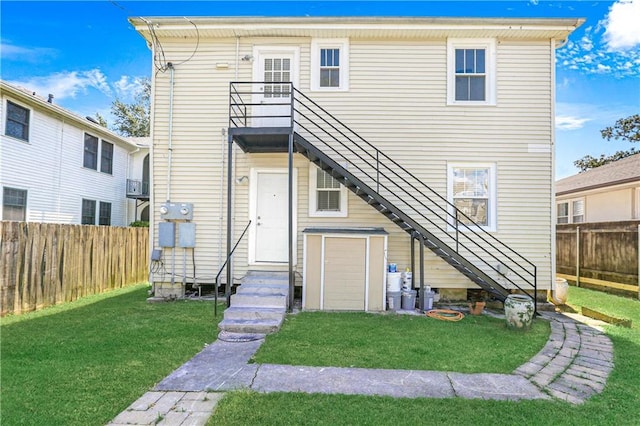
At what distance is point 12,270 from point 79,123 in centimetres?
887

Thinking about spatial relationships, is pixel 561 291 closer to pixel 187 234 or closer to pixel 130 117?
pixel 187 234

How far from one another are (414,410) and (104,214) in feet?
51.4

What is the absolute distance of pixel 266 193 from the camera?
771 cm

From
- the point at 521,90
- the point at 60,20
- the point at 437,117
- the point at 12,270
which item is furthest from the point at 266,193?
the point at 60,20

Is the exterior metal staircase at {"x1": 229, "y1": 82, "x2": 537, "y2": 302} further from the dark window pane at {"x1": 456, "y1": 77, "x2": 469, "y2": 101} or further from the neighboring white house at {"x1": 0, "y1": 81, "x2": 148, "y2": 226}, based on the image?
the neighboring white house at {"x1": 0, "y1": 81, "x2": 148, "y2": 226}

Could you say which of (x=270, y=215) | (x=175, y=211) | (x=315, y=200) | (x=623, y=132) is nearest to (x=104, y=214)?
(x=175, y=211)

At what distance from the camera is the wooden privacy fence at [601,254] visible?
330 inches

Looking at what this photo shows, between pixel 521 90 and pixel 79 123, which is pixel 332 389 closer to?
pixel 521 90

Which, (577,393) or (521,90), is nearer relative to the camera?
(577,393)

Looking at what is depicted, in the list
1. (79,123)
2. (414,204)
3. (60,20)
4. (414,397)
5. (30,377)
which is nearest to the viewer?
(414,397)

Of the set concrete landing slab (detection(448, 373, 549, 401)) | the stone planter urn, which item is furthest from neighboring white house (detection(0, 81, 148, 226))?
the stone planter urn

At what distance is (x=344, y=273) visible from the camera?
21.6ft

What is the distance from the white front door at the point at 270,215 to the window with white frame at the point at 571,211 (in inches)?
458

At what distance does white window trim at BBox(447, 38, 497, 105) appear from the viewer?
7598 mm
